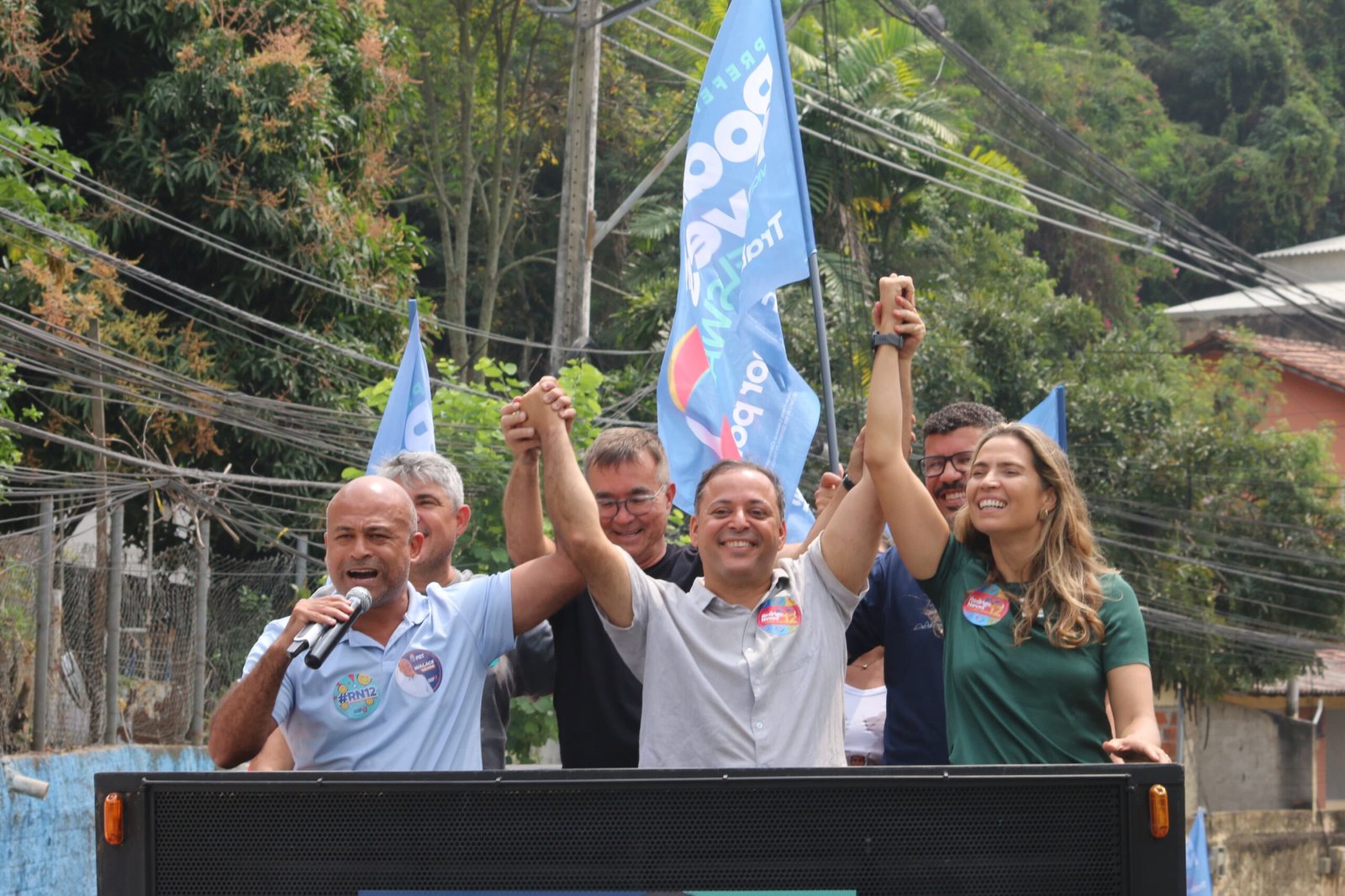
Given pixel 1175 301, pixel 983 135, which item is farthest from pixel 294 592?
pixel 1175 301

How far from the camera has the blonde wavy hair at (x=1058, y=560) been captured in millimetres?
3504

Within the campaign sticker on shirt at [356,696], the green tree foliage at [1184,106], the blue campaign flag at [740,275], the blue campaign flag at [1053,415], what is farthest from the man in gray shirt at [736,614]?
the green tree foliage at [1184,106]

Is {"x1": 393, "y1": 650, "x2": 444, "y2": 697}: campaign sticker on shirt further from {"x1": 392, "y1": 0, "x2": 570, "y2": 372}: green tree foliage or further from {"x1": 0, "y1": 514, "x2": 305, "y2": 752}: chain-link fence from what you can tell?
{"x1": 392, "y1": 0, "x2": 570, "y2": 372}: green tree foliage

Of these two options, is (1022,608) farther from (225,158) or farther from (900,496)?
(225,158)

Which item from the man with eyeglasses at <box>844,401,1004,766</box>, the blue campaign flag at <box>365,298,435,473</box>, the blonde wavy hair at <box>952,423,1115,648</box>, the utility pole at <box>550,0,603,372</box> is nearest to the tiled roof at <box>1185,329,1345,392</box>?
the utility pole at <box>550,0,603,372</box>

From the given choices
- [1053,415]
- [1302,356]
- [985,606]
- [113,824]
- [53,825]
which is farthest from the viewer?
[1302,356]

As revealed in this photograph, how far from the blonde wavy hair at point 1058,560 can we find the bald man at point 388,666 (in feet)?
3.34

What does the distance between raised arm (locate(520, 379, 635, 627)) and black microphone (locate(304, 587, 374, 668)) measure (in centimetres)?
46

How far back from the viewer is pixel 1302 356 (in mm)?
34062

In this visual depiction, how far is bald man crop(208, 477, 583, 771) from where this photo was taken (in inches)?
146

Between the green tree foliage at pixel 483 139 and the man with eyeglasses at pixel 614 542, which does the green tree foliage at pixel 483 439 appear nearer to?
the man with eyeglasses at pixel 614 542

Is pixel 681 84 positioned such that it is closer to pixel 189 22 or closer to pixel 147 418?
pixel 189 22

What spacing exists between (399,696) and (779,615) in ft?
2.84

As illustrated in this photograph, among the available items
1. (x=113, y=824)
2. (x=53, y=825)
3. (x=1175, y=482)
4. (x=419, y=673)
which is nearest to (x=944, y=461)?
(x=419, y=673)
